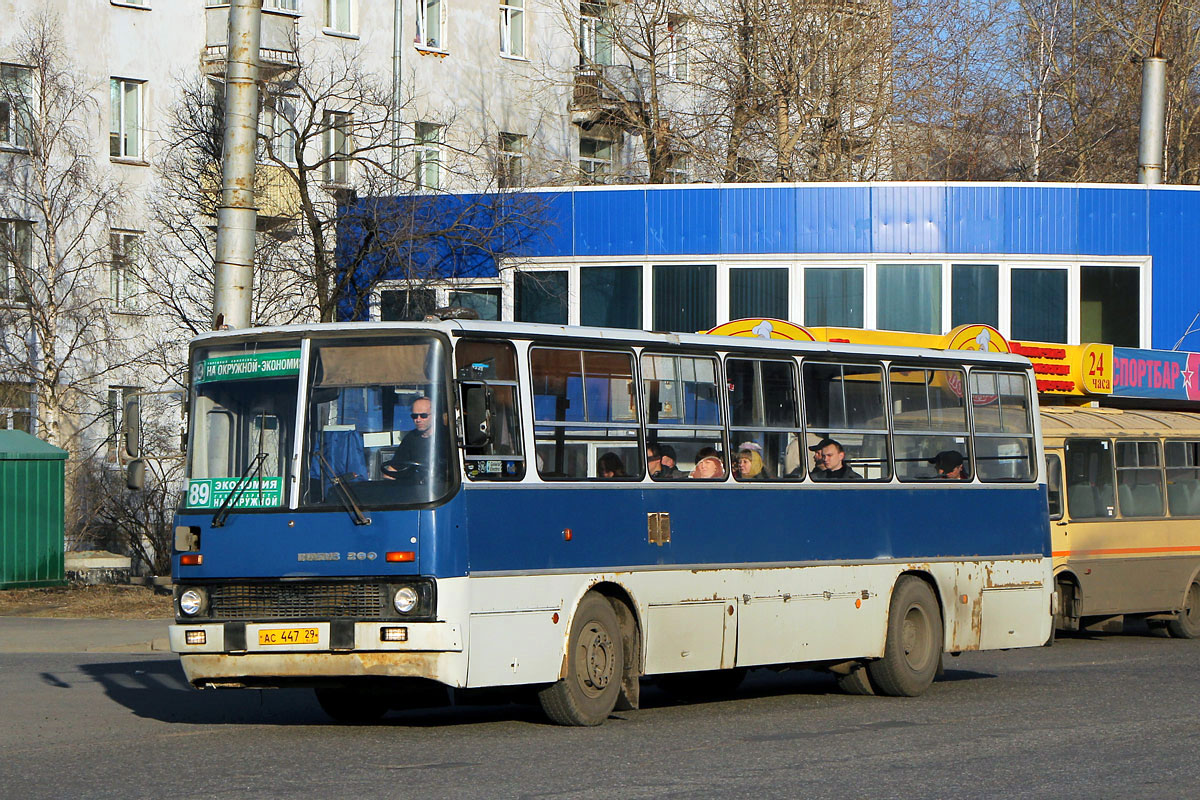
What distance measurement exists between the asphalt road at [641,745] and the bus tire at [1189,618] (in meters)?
6.03

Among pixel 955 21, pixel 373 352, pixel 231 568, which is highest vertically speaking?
pixel 955 21

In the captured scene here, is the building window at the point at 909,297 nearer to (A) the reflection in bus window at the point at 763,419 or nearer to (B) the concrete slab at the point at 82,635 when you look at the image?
(B) the concrete slab at the point at 82,635

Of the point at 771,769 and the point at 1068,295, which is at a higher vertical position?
the point at 1068,295

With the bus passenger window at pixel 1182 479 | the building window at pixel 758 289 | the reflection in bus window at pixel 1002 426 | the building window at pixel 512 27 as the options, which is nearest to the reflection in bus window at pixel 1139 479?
the bus passenger window at pixel 1182 479

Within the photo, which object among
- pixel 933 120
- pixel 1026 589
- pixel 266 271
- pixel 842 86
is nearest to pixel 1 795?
pixel 1026 589

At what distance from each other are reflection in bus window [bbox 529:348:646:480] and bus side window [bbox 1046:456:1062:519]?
9337 millimetres

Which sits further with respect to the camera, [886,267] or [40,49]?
[40,49]

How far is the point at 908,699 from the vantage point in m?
14.6

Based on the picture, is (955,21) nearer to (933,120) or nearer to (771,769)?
(933,120)

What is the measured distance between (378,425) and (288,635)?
1.41m

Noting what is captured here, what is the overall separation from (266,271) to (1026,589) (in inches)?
645

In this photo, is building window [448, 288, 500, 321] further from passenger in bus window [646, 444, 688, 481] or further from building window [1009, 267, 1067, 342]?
passenger in bus window [646, 444, 688, 481]

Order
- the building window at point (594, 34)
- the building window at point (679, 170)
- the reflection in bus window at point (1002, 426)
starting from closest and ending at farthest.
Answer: the reflection in bus window at point (1002, 426) → the building window at point (679, 170) → the building window at point (594, 34)

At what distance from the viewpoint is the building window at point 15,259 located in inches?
1529
